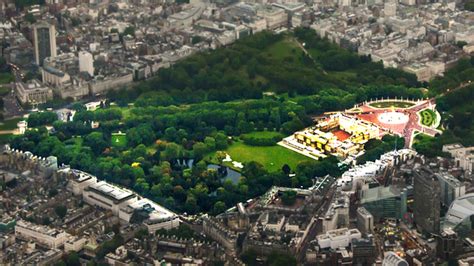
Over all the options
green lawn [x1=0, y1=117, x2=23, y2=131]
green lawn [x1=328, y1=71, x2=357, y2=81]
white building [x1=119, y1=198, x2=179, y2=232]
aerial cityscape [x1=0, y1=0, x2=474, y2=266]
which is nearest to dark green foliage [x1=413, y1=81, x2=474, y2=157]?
aerial cityscape [x1=0, y1=0, x2=474, y2=266]

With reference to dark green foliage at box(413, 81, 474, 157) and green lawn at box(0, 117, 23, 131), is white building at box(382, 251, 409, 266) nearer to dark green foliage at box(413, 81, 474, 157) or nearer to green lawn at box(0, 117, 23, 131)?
dark green foliage at box(413, 81, 474, 157)

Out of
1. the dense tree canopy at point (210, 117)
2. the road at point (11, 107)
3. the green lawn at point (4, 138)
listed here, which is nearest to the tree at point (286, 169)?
the dense tree canopy at point (210, 117)

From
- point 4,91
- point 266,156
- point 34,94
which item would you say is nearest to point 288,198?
point 266,156

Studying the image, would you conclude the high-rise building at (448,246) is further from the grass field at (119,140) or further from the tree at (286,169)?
the grass field at (119,140)

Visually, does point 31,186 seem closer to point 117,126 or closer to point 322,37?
point 117,126

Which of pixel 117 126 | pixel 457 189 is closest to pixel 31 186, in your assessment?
pixel 117 126
